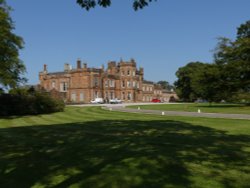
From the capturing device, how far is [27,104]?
3403 centimetres

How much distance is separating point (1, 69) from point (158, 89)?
9650cm

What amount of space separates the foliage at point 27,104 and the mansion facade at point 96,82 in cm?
4736

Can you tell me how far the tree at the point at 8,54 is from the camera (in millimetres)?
30062

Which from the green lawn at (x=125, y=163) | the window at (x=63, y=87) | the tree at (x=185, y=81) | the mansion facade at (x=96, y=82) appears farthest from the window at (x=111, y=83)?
the green lawn at (x=125, y=163)

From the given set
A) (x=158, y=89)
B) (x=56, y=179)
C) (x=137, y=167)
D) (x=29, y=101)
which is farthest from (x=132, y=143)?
(x=158, y=89)

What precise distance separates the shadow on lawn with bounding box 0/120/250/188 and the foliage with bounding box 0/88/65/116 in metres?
21.9

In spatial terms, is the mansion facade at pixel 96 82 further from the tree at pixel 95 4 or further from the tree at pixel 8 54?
the tree at pixel 95 4

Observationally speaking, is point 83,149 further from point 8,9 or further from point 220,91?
point 220,91

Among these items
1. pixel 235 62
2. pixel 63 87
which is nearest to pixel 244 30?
pixel 235 62

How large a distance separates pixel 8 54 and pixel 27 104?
18.3 feet

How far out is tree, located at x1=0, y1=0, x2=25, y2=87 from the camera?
98.6 ft

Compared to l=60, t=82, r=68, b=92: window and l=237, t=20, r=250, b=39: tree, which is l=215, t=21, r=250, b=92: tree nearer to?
l=237, t=20, r=250, b=39: tree

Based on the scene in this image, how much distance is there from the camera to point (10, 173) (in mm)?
7523

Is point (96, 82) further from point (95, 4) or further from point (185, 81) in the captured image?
point (95, 4)
